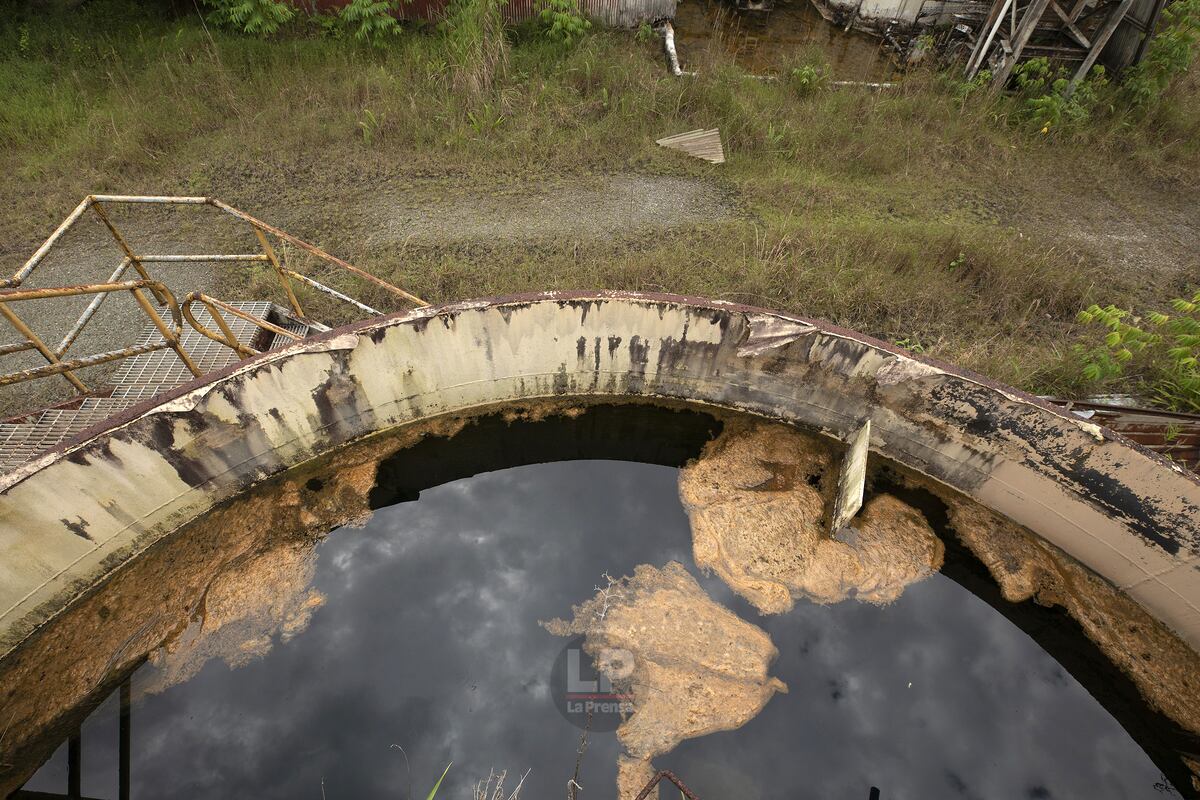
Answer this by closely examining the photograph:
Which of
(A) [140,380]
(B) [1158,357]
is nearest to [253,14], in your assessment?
(A) [140,380]

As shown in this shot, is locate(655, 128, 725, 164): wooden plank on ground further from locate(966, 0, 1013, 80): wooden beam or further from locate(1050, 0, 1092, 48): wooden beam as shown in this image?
locate(1050, 0, 1092, 48): wooden beam

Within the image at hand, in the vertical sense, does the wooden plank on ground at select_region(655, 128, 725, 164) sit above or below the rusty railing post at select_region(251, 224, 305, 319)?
below

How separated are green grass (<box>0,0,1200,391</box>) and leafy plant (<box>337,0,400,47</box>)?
0.57ft

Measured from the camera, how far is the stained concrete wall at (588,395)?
3.50 meters

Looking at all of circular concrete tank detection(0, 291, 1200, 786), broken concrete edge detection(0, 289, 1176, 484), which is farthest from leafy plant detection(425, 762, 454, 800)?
broken concrete edge detection(0, 289, 1176, 484)

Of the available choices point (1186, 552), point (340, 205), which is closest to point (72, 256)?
point (340, 205)

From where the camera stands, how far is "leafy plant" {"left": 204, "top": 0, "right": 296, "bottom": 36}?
6.91 meters

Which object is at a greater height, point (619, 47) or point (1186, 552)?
point (619, 47)

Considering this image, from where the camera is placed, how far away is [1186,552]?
3.70 metres

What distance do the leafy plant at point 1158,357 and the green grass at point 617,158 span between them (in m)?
0.44

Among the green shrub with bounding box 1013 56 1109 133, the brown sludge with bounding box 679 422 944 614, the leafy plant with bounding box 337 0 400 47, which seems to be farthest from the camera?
the green shrub with bounding box 1013 56 1109 133

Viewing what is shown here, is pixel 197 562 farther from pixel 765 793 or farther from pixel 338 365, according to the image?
pixel 765 793

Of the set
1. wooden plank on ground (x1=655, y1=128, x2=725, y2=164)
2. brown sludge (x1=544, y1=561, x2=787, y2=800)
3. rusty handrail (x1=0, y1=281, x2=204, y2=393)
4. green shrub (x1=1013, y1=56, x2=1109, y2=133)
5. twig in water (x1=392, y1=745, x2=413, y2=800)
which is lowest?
twig in water (x1=392, y1=745, x2=413, y2=800)

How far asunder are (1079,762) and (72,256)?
27.7ft
